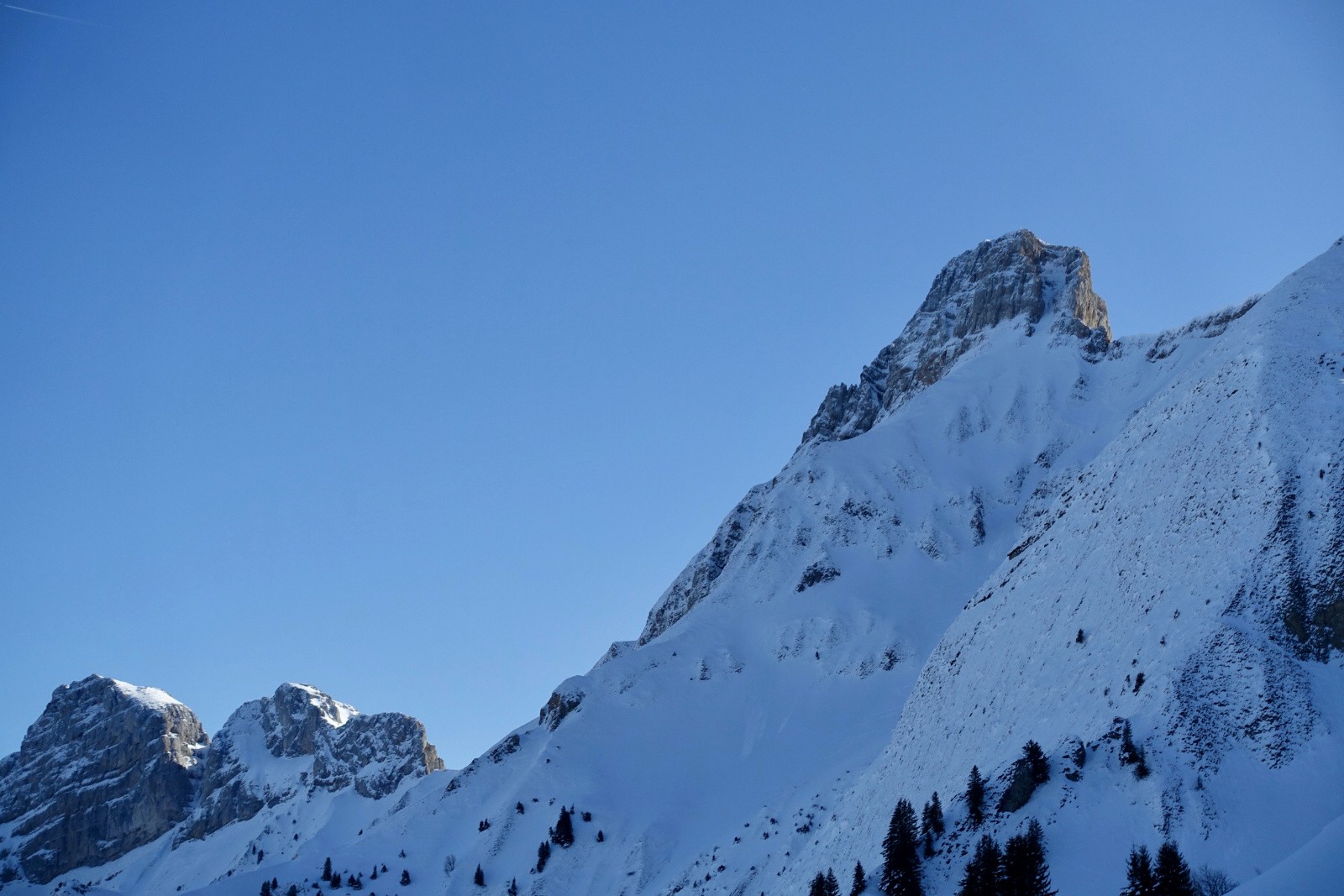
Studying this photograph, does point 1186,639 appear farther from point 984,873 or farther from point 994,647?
point 994,647

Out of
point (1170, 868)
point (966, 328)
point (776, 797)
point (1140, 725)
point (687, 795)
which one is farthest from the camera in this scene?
point (966, 328)

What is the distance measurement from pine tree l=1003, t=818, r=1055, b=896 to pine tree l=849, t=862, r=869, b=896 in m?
10.5

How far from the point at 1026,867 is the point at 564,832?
69.2 m

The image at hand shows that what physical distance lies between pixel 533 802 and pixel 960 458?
78387 millimetres

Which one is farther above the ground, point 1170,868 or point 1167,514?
point 1167,514

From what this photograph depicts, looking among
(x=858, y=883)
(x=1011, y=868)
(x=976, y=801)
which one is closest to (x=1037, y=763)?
(x=976, y=801)

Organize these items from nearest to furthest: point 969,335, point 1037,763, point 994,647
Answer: point 1037,763 → point 994,647 → point 969,335

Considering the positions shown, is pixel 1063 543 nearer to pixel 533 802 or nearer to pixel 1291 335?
pixel 1291 335

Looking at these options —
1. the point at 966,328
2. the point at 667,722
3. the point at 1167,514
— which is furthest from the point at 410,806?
the point at 966,328

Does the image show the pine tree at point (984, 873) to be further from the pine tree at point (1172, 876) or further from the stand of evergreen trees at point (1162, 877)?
the pine tree at point (1172, 876)

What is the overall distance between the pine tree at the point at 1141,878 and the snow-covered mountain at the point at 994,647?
3.02 m

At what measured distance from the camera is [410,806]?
436 feet

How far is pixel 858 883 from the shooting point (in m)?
58.8

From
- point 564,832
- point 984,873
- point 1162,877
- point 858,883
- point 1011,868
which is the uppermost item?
point 564,832
